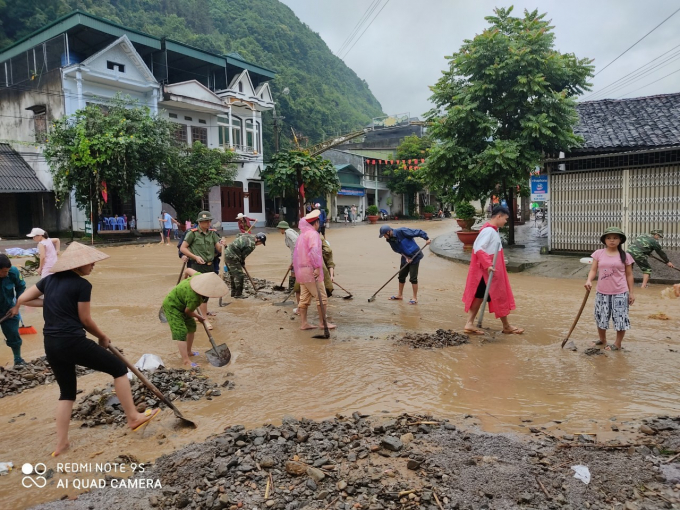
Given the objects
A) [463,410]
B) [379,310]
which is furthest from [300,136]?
[463,410]

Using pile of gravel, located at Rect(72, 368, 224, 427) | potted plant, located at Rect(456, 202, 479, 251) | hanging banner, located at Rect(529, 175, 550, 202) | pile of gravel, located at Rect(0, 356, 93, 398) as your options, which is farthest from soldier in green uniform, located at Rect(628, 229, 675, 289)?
pile of gravel, located at Rect(0, 356, 93, 398)

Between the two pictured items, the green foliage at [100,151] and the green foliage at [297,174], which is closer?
the green foliage at [100,151]

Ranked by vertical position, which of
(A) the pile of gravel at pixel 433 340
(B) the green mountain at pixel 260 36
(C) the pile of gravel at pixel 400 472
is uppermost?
(B) the green mountain at pixel 260 36

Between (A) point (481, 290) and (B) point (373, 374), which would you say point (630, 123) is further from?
(B) point (373, 374)

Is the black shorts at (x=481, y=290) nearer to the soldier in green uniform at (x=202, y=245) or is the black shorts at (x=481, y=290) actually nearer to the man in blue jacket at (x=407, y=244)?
the man in blue jacket at (x=407, y=244)

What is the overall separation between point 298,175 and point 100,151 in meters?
11.9

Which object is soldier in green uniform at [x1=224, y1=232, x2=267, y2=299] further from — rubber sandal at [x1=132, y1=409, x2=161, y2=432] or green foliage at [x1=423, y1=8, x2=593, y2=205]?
green foliage at [x1=423, y1=8, x2=593, y2=205]

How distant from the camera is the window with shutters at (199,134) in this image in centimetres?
2864

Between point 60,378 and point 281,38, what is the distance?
214 feet

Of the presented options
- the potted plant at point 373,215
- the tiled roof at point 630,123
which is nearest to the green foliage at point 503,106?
the tiled roof at point 630,123

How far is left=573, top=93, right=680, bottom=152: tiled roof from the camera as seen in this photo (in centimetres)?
1366

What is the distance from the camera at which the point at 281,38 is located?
6209 cm

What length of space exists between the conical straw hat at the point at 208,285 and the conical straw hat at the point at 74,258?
1.43m

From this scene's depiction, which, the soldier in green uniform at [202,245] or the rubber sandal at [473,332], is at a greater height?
the soldier in green uniform at [202,245]
